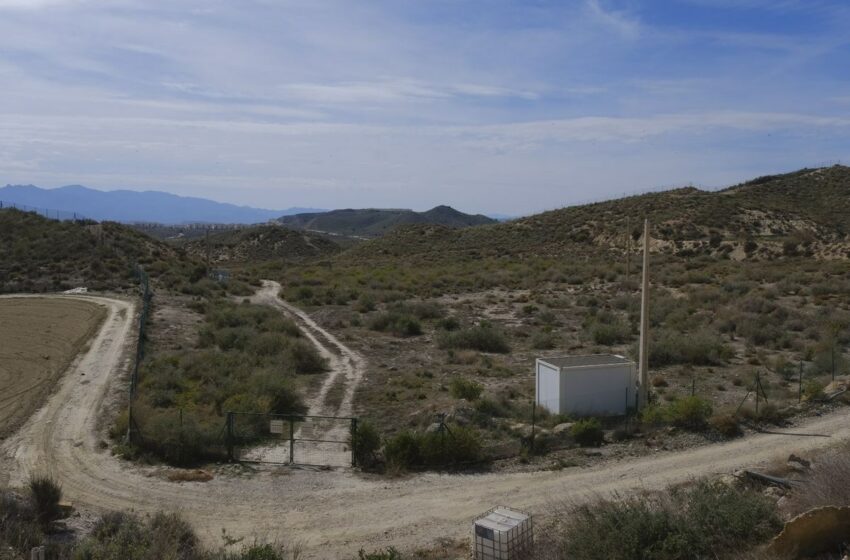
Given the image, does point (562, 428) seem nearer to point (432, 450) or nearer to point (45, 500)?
point (432, 450)

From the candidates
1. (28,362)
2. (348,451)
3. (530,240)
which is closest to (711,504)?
(348,451)

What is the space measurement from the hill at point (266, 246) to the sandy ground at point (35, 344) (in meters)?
73.2

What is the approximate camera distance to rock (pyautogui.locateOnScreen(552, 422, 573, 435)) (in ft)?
59.4

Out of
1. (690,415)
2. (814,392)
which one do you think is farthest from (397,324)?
(814,392)

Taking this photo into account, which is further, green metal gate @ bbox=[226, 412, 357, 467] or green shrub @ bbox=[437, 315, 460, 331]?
green shrub @ bbox=[437, 315, 460, 331]

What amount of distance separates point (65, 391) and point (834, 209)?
8918 centimetres

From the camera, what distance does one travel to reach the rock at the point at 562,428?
59.4ft

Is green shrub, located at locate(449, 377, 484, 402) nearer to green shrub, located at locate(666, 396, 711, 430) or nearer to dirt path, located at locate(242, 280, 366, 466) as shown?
dirt path, located at locate(242, 280, 366, 466)

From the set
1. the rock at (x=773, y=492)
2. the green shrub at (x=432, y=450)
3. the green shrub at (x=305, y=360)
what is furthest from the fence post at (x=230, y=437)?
the rock at (x=773, y=492)

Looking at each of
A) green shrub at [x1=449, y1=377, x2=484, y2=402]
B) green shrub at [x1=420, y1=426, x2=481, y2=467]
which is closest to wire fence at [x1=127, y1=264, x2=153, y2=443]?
green shrub at [x1=420, y1=426, x2=481, y2=467]

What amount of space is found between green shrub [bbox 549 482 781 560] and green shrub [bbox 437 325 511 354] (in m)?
20.7

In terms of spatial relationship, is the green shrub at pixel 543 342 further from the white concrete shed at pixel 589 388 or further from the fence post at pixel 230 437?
the fence post at pixel 230 437

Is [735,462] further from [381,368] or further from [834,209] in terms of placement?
[834,209]

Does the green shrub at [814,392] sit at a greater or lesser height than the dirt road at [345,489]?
greater
